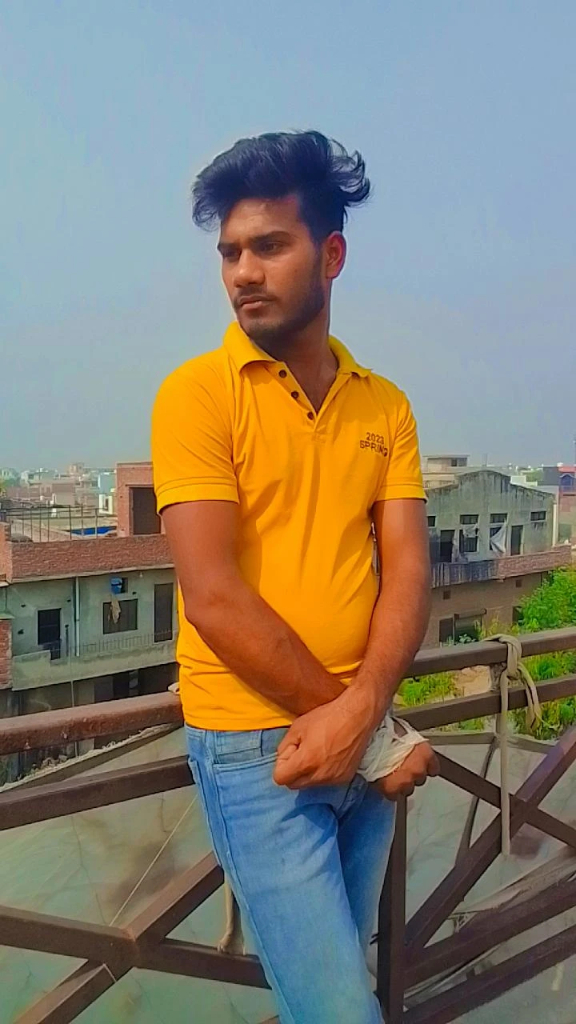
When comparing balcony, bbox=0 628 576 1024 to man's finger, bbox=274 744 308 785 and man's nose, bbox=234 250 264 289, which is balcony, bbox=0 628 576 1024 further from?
man's nose, bbox=234 250 264 289

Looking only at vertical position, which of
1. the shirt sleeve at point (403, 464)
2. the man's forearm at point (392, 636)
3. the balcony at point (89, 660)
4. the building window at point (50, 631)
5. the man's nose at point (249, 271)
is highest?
the man's nose at point (249, 271)

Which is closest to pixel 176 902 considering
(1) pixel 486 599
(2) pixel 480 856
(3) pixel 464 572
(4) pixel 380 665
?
(4) pixel 380 665

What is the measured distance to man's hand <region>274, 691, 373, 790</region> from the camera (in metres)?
0.88

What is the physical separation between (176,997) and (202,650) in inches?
49.7

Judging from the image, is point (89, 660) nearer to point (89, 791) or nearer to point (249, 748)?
point (89, 791)

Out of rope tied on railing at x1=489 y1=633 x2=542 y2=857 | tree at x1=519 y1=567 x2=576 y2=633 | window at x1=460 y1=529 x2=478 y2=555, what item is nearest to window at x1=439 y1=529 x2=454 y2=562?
window at x1=460 y1=529 x2=478 y2=555

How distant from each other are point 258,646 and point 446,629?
58.3ft

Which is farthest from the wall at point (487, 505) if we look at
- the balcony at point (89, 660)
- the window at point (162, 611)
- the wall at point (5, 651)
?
the wall at point (5, 651)

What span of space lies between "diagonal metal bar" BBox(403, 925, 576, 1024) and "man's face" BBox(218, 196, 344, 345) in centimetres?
141

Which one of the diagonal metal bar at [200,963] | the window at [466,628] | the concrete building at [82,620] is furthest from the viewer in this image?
the window at [466,628]

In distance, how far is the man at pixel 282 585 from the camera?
89 cm

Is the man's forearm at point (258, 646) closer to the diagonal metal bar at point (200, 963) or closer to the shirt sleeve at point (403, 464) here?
the shirt sleeve at point (403, 464)

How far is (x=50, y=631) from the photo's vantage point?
14094mm

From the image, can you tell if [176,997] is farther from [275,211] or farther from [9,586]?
[9,586]
